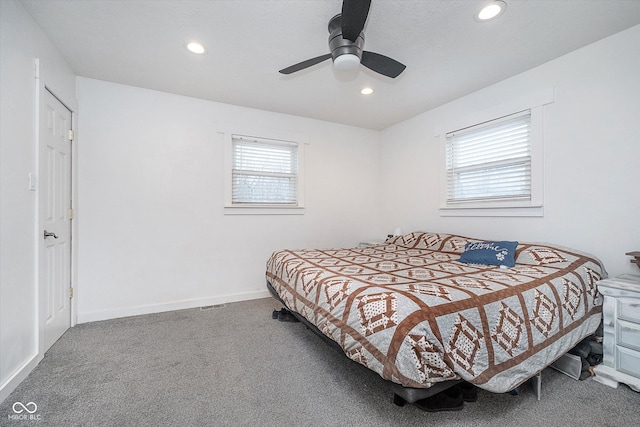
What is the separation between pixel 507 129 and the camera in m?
2.92

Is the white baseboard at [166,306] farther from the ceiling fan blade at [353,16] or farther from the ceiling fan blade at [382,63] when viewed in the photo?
the ceiling fan blade at [353,16]

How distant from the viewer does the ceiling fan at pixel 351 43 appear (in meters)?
1.52

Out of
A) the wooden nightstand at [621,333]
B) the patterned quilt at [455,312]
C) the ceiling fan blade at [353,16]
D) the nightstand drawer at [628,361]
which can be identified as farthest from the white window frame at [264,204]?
the nightstand drawer at [628,361]

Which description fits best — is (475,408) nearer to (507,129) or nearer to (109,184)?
(507,129)

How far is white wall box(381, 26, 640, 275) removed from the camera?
2.12 meters

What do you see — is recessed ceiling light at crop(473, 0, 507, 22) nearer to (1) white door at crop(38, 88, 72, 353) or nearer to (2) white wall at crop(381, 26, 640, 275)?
(2) white wall at crop(381, 26, 640, 275)

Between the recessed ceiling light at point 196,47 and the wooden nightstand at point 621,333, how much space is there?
11.9 feet

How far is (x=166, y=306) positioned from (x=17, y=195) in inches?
71.7

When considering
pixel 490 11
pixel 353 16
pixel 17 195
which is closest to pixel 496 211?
pixel 490 11

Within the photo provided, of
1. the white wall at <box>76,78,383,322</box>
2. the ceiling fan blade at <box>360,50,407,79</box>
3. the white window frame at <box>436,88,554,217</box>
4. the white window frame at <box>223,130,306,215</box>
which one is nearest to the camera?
the ceiling fan blade at <box>360,50,407,79</box>

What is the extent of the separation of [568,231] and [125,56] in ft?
14.3

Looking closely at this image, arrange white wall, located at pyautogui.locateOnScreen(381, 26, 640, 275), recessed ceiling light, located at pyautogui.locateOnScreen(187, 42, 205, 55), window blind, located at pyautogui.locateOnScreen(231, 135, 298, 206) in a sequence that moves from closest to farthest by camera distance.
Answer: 1. white wall, located at pyautogui.locateOnScreen(381, 26, 640, 275)
2. recessed ceiling light, located at pyautogui.locateOnScreen(187, 42, 205, 55)
3. window blind, located at pyautogui.locateOnScreen(231, 135, 298, 206)

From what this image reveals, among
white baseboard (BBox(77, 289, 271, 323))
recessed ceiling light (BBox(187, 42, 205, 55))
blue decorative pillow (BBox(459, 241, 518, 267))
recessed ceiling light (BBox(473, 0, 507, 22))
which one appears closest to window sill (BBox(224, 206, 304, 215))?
white baseboard (BBox(77, 289, 271, 323))

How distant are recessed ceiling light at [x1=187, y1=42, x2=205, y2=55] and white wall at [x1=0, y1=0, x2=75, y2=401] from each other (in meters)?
1.05
